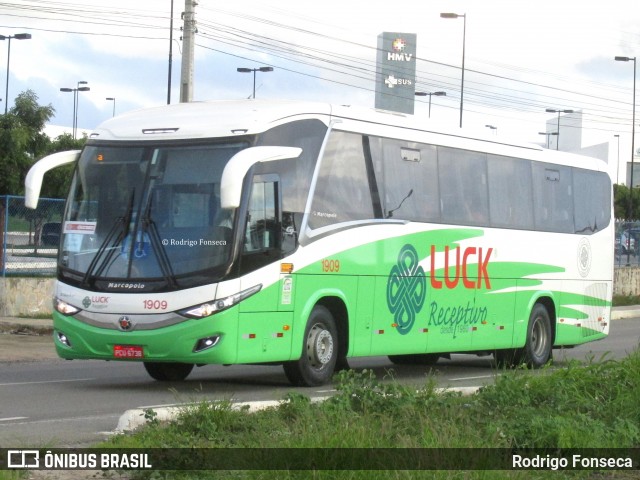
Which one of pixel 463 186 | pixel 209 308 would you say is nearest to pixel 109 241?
pixel 209 308

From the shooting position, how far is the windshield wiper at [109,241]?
1410 cm

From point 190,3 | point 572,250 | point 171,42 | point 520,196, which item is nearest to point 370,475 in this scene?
point 520,196

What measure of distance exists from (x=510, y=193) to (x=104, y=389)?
7422 millimetres

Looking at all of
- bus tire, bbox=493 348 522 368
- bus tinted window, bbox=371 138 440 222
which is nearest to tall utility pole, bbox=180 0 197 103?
bus tire, bbox=493 348 522 368

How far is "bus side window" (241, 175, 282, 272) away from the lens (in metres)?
14.0

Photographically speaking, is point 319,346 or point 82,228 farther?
point 319,346

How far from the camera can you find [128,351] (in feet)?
45.3

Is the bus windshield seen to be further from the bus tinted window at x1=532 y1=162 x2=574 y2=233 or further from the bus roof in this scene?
the bus tinted window at x1=532 y1=162 x2=574 y2=233

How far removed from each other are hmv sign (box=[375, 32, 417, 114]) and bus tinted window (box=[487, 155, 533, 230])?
11969 cm

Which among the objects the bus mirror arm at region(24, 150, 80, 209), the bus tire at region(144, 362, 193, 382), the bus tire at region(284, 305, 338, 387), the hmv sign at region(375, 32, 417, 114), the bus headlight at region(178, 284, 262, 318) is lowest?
the bus tire at region(144, 362, 193, 382)

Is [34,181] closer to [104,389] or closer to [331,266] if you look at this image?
[104,389]

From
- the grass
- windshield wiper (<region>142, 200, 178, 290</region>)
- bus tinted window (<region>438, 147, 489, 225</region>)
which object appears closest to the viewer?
the grass

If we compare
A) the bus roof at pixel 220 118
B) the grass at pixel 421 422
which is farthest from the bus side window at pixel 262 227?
the grass at pixel 421 422

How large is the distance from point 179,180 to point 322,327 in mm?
2560
